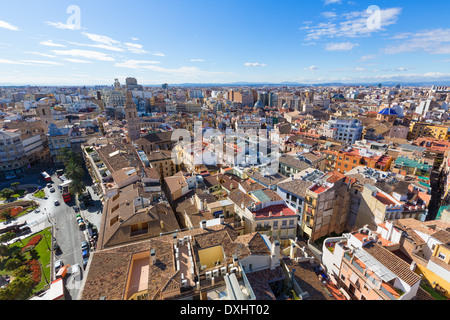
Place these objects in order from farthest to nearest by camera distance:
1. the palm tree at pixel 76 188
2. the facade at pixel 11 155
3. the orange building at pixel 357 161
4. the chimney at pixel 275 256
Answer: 1. the facade at pixel 11 155
2. the orange building at pixel 357 161
3. the palm tree at pixel 76 188
4. the chimney at pixel 275 256

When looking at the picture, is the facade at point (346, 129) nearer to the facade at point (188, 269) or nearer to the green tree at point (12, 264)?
the facade at point (188, 269)

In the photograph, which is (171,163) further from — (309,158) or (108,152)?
(309,158)

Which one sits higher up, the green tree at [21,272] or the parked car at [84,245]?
the green tree at [21,272]

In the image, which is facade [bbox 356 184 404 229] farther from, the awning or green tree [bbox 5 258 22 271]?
green tree [bbox 5 258 22 271]

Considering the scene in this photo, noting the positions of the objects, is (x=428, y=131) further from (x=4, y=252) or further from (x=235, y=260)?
(x=4, y=252)

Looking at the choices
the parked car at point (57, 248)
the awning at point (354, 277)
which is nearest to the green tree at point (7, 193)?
the parked car at point (57, 248)

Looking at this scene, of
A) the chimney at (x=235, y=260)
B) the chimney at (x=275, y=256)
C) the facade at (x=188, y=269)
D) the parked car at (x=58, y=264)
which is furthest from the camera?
the parked car at (x=58, y=264)

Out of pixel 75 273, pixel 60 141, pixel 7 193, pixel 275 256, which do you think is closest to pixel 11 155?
pixel 60 141

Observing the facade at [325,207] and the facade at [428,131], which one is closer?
the facade at [325,207]
